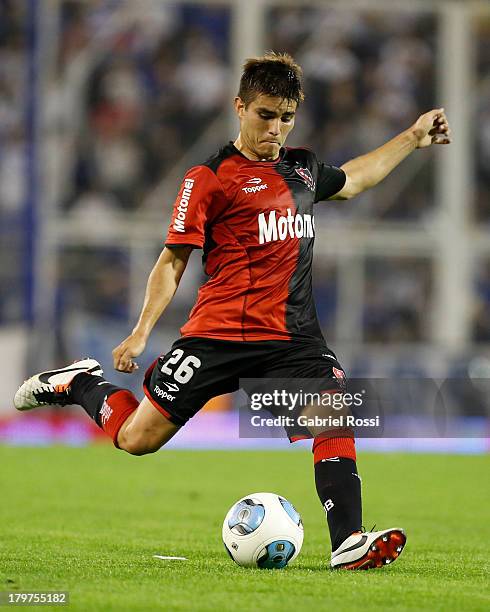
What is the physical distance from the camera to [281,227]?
5.71 metres

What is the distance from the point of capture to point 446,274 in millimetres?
21062

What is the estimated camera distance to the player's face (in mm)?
5605

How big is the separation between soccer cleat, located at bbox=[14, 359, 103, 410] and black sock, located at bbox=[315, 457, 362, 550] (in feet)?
5.17

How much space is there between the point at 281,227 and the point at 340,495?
1.19m

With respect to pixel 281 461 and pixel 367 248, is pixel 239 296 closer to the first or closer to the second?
pixel 281 461

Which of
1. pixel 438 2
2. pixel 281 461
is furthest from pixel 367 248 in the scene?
pixel 281 461

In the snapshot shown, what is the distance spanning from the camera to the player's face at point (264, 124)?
5.61 m

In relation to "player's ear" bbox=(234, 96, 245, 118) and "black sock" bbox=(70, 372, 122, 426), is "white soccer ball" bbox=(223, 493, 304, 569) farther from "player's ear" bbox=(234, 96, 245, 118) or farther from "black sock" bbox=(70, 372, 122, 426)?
"player's ear" bbox=(234, 96, 245, 118)

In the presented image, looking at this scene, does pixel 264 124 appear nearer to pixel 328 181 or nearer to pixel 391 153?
pixel 328 181

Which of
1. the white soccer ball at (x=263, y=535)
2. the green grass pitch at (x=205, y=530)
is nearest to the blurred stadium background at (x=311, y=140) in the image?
the green grass pitch at (x=205, y=530)

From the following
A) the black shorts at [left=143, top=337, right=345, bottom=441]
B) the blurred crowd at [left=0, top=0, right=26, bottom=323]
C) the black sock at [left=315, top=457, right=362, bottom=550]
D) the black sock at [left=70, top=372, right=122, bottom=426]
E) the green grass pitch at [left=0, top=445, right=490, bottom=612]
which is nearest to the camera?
the green grass pitch at [left=0, top=445, right=490, bottom=612]

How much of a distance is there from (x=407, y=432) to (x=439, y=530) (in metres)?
8.62

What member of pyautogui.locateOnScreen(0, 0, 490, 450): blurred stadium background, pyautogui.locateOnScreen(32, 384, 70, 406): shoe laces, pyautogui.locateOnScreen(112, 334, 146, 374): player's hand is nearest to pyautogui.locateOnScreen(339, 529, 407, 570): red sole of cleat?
pyautogui.locateOnScreen(112, 334, 146, 374): player's hand

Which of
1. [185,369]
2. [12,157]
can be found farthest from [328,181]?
[12,157]
